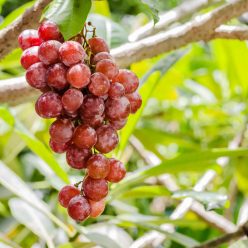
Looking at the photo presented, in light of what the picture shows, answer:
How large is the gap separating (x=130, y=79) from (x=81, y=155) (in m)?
0.09

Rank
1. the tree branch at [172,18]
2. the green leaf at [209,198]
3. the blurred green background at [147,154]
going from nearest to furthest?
1. the green leaf at [209,198]
2. the blurred green background at [147,154]
3. the tree branch at [172,18]

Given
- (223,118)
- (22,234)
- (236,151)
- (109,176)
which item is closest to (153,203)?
(223,118)

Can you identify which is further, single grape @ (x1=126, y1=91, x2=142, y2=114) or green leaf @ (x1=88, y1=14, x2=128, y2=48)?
green leaf @ (x1=88, y1=14, x2=128, y2=48)

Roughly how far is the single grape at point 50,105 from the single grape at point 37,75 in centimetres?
1

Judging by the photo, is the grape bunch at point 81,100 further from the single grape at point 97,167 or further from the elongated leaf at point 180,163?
the elongated leaf at point 180,163

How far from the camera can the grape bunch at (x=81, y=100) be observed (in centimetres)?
53

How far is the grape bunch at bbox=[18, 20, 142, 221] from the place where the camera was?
20.7 inches

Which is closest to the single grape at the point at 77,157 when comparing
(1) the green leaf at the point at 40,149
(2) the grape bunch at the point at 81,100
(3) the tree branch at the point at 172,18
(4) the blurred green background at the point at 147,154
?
(2) the grape bunch at the point at 81,100

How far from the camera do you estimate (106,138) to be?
21.7 inches

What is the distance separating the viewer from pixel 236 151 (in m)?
0.95

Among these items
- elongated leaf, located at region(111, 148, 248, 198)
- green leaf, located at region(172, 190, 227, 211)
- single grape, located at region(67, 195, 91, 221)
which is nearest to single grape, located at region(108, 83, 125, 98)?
single grape, located at region(67, 195, 91, 221)

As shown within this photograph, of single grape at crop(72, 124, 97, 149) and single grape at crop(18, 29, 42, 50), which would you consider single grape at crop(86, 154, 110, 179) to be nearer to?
single grape at crop(72, 124, 97, 149)

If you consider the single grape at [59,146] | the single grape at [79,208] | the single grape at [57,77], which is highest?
the single grape at [57,77]

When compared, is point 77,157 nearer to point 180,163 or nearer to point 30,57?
point 30,57
